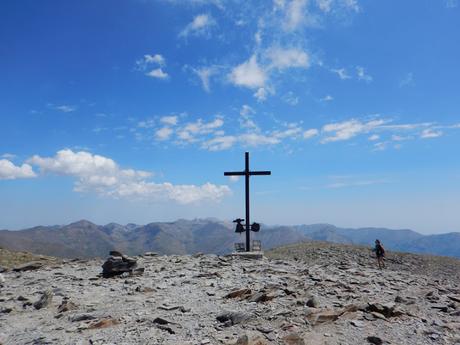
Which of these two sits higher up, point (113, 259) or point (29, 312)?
point (113, 259)

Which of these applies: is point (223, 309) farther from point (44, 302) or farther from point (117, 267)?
point (117, 267)

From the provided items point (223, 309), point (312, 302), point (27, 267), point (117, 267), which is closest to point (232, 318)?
point (223, 309)

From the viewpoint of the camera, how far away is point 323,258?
30.2 metres

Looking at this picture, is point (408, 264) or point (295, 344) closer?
point (295, 344)

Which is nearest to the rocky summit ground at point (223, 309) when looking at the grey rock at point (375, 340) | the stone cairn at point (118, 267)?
the grey rock at point (375, 340)

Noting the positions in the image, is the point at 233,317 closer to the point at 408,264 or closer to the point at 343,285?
the point at 343,285

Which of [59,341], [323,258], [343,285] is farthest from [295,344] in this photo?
[323,258]

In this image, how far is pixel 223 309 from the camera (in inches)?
476

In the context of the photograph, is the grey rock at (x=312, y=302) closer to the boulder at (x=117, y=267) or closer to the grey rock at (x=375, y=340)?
the grey rock at (x=375, y=340)

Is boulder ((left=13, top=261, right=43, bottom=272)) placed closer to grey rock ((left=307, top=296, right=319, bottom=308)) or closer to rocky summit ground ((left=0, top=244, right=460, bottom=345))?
rocky summit ground ((left=0, top=244, right=460, bottom=345))

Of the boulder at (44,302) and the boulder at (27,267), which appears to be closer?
the boulder at (44,302)

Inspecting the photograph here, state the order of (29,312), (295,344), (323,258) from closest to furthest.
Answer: (295,344) < (29,312) < (323,258)

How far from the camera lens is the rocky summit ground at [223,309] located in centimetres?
989

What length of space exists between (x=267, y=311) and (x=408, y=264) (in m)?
24.7
